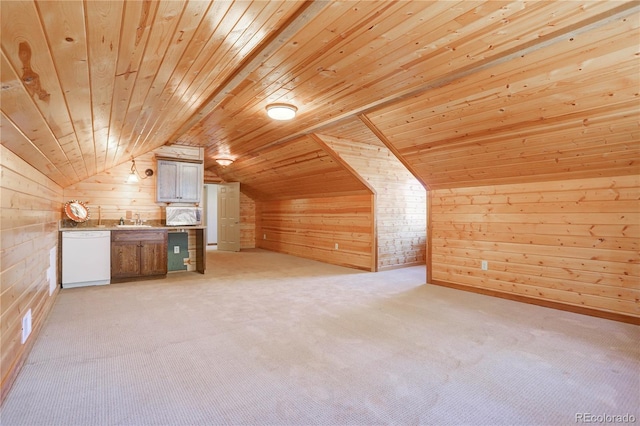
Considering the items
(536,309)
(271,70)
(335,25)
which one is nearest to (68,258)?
(271,70)

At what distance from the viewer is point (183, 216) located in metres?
5.79

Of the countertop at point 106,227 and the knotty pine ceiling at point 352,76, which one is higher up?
the knotty pine ceiling at point 352,76

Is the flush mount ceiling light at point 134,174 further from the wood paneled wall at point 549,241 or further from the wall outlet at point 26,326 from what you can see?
the wood paneled wall at point 549,241

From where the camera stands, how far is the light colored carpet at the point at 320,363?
1.80 m

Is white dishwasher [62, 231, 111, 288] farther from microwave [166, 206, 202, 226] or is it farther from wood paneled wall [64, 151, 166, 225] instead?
microwave [166, 206, 202, 226]

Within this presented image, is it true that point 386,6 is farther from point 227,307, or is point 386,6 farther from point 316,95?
point 227,307

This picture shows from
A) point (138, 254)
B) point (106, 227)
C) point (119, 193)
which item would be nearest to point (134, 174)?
point (119, 193)

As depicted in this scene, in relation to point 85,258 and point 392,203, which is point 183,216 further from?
point 392,203

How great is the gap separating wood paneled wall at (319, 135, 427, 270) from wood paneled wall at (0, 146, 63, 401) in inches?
156

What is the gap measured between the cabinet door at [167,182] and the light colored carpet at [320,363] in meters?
2.06

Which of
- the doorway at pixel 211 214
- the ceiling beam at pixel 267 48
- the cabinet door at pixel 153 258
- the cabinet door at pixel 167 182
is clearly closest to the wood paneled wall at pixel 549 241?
the ceiling beam at pixel 267 48

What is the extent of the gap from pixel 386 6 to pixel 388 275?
14.7ft

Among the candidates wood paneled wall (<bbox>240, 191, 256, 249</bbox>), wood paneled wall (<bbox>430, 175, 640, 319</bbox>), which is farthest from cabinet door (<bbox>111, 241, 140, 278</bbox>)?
wood paneled wall (<bbox>240, 191, 256, 249</bbox>)

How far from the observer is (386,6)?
1.95 m
